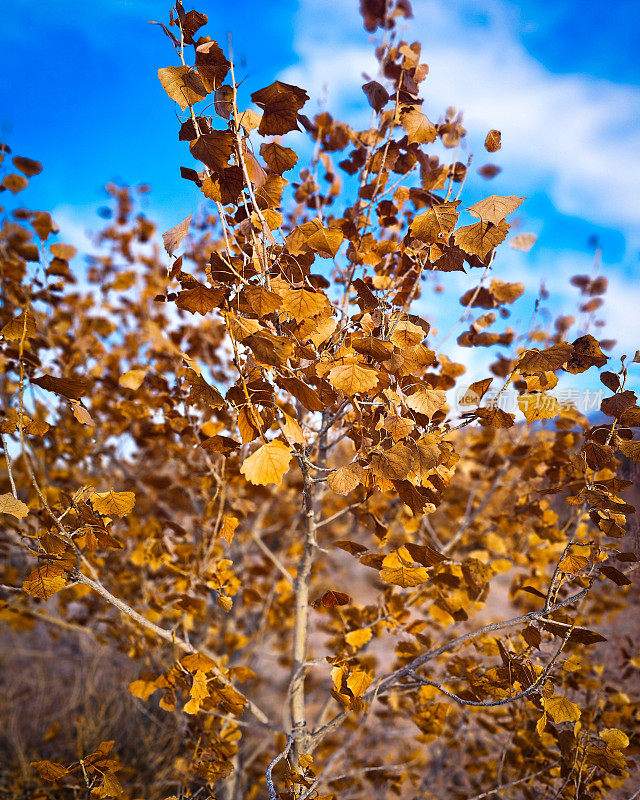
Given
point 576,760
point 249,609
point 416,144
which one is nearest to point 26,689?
point 249,609

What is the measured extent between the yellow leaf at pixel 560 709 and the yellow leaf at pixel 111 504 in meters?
1.13

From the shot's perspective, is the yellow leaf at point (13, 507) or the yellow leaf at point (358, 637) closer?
the yellow leaf at point (13, 507)

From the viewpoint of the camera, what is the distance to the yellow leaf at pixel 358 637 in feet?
5.30

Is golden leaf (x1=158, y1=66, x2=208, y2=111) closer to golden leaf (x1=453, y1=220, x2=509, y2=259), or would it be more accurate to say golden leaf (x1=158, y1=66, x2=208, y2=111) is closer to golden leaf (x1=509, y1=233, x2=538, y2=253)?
golden leaf (x1=453, y1=220, x2=509, y2=259)

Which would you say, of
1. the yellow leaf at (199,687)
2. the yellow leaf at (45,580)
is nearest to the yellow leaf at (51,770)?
the yellow leaf at (199,687)

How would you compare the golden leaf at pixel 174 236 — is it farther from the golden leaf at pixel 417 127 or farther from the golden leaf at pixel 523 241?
the golden leaf at pixel 523 241

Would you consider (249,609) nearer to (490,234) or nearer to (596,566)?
(596,566)

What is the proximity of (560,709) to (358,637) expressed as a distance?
69 centimetres

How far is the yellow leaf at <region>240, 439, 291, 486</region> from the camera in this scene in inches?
41.1

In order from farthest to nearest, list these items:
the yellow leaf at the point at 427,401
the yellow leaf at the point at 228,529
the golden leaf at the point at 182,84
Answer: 1. the yellow leaf at the point at 228,529
2. the yellow leaf at the point at 427,401
3. the golden leaf at the point at 182,84

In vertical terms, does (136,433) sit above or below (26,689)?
above

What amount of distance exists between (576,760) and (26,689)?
4998 millimetres

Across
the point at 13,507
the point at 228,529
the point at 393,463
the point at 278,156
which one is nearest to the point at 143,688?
the point at 228,529

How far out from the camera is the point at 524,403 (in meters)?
1.30
